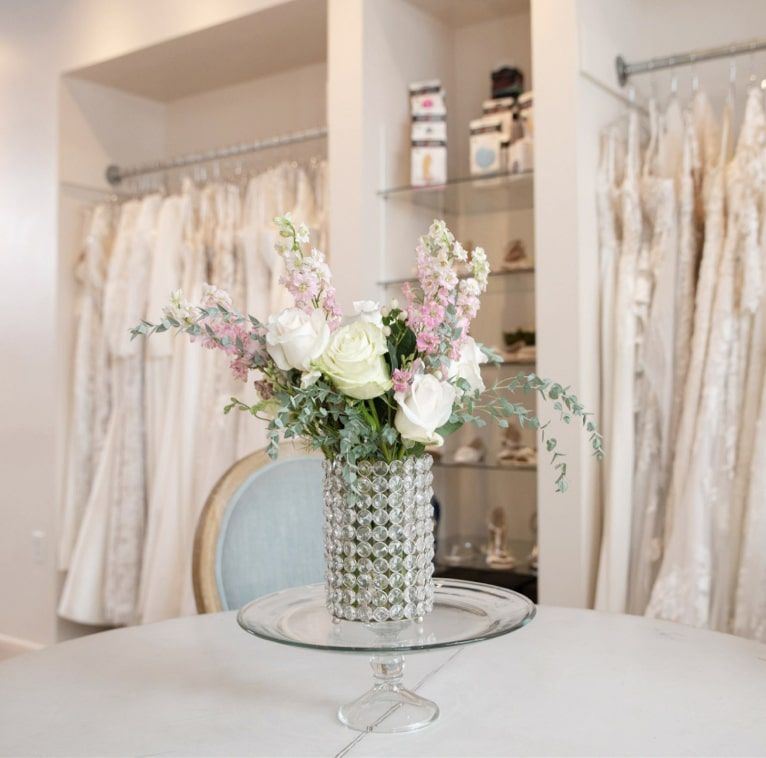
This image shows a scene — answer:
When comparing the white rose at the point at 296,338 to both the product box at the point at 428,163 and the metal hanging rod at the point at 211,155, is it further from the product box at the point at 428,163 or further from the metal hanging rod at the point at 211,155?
the metal hanging rod at the point at 211,155

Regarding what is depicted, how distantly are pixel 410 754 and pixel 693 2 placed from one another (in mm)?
2472

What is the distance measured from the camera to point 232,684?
1.29 metres

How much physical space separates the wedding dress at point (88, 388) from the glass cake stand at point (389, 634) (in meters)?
2.36

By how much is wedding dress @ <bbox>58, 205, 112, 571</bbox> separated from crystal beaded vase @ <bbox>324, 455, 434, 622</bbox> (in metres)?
2.54

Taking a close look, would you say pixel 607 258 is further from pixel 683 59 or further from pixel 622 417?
pixel 683 59

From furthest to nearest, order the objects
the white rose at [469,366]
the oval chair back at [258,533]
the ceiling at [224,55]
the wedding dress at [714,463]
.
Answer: the ceiling at [224,55], the wedding dress at [714,463], the oval chair back at [258,533], the white rose at [469,366]

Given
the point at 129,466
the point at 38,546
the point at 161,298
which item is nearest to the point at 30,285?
the point at 161,298

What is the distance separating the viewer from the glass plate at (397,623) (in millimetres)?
1094

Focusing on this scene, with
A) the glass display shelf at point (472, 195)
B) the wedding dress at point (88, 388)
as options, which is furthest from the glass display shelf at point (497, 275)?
the wedding dress at point (88, 388)

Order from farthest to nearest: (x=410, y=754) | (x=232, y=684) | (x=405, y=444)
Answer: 1. (x=232, y=684)
2. (x=405, y=444)
3. (x=410, y=754)

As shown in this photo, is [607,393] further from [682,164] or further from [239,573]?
[239,573]

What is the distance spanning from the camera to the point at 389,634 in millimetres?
1168

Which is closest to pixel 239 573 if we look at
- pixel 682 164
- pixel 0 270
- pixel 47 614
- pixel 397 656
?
pixel 397 656

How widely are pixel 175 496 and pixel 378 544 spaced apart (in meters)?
2.20
